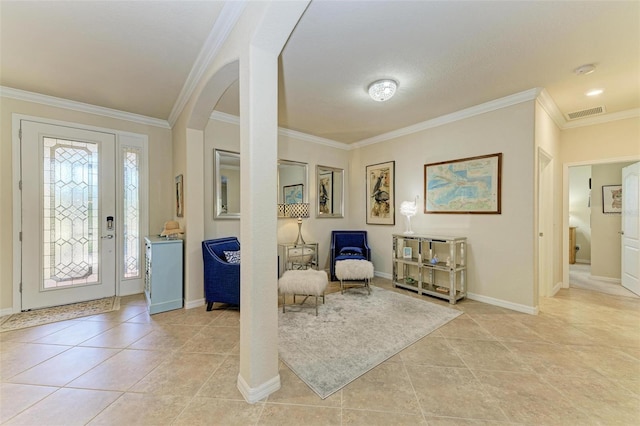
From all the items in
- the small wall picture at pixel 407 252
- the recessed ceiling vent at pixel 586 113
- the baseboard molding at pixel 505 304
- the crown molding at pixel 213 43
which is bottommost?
the baseboard molding at pixel 505 304

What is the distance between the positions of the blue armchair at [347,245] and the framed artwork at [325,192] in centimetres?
50

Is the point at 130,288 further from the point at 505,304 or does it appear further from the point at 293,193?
the point at 505,304

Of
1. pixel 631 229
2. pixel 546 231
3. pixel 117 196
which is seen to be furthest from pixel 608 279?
pixel 117 196

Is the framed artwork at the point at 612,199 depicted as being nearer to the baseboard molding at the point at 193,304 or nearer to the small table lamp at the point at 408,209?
the small table lamp at the point at 408,209

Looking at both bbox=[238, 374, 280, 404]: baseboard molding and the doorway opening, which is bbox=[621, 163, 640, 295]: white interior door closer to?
the doorway opening

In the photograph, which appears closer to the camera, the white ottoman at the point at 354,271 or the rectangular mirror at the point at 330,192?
the white ottoman at the point at 354,271

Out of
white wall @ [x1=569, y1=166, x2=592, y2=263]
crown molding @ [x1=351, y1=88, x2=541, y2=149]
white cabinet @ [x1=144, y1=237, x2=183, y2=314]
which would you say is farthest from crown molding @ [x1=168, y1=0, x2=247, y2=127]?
white wall @ [x1=569, y1=166, x2=592, y2=263]

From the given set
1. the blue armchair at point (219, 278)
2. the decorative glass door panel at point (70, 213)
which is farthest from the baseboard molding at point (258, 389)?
the decorative glass door panel at point (70, 213)

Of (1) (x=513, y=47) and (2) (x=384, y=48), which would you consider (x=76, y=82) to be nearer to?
(2) (x=384, y=48)

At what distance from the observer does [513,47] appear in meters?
2.25

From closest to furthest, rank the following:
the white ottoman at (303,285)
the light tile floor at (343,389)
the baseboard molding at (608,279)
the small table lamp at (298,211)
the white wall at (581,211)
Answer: the light tile floor at (343,389) < the white ottoman at (303,285) < the baseboard molding at (608,279) < the small table lamp at (298,211) < the white wall at (581,211)

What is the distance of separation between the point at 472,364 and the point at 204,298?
10.1ft

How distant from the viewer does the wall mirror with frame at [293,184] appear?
4617 mm

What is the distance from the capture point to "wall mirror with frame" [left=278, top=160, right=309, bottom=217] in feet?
15.1
